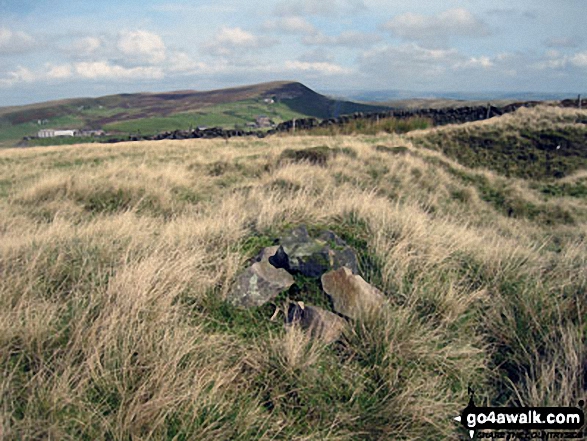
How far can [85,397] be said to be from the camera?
2.04 metres

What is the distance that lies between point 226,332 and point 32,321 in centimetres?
127

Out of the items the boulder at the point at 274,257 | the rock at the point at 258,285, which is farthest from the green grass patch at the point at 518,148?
the rock at the point at 258,285

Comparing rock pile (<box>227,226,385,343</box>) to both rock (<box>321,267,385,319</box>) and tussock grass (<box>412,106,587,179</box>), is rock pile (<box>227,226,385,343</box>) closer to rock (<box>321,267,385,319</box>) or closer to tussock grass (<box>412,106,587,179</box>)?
A: rock (<box>321,267,385,319</box>)

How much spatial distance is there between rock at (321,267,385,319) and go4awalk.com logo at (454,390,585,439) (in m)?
0.96

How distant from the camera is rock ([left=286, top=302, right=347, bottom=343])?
288 cm

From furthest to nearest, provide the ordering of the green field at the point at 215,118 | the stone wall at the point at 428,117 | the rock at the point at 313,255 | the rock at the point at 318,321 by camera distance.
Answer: the green field at the point at 215,118 → the stone wall at the point at 428,117 → the rock at the point at 313,255 → the rock at the point at 318,321

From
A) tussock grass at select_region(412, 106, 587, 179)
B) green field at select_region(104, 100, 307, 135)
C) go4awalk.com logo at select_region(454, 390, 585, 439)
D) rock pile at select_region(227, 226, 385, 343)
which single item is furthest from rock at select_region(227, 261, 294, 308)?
green field at select_region(104, 100, 307, 135)

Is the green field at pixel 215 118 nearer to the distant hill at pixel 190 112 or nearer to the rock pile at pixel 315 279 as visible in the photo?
the distant hill at pixel 190 112

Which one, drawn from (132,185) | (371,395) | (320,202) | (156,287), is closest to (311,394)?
(371,395)

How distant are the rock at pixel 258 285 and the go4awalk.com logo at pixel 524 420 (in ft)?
5.53

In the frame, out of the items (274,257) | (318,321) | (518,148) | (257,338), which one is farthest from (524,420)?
(518,148)

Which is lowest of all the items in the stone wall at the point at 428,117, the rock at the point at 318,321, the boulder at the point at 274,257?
the rock at the point at 318,321

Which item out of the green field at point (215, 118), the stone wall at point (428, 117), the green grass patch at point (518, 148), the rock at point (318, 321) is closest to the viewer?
the rock at point (318, 321)

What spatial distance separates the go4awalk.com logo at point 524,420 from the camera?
7.09 feet
